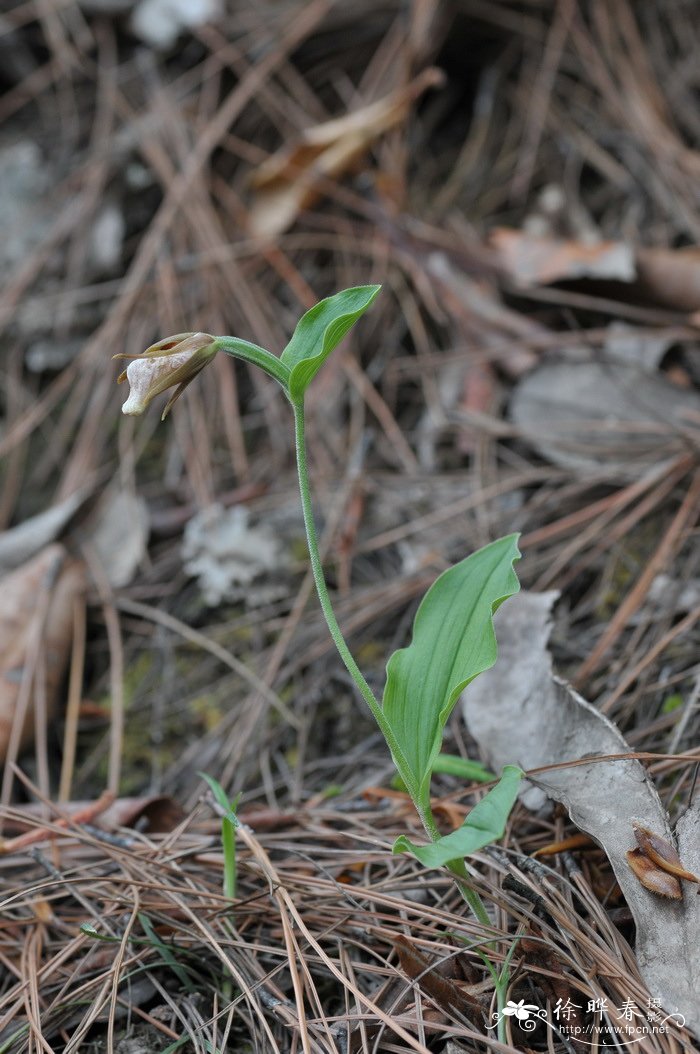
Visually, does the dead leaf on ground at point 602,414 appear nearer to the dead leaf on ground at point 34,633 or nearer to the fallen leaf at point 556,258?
the fallen leaf at point 556,258

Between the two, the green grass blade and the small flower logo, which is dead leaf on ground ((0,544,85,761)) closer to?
the green grass blade

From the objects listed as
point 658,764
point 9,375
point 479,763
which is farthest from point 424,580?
point 9,375

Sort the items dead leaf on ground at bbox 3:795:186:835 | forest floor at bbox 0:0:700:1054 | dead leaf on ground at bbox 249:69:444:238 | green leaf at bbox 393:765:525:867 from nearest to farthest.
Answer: green leaf at bbox 393:765:525:867
forest floor at bbox 0:0:700:1054
dead leaf on ground at bbox 3:795:186:835
dead leaf on ground at bbox 249:69:444:238

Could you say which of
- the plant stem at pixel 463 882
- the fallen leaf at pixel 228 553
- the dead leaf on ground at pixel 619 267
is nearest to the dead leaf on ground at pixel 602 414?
the dead leaf on ground at pixel 619 267

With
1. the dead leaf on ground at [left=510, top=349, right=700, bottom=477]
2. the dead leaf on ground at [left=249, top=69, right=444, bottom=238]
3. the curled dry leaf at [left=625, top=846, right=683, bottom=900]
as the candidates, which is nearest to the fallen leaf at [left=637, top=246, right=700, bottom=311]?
the dead leaf on ground at [left=510, top=349, right=700, bottom=477]

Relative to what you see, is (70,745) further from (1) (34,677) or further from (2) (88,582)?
(2) (88,582)

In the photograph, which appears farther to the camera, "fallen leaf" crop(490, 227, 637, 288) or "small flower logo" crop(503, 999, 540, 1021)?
"fallen leaf" crop(490, 227, 637, 288)
